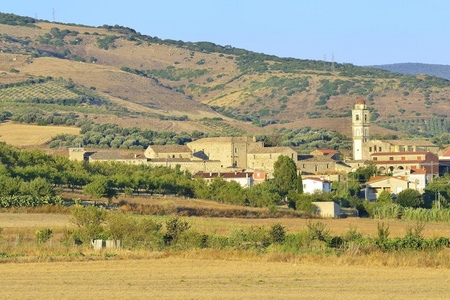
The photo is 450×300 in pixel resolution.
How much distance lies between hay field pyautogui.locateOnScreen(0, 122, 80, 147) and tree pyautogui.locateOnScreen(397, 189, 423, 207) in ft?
145

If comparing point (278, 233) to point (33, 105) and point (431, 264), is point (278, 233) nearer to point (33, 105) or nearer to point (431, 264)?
point (431, 264)

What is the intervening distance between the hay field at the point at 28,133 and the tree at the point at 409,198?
44133 mm

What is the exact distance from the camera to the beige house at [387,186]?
A: 7669 centimetres

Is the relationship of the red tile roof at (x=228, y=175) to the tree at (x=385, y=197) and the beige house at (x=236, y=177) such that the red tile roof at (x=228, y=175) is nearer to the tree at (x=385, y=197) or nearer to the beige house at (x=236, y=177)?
the beige house at (x=236, y=177)

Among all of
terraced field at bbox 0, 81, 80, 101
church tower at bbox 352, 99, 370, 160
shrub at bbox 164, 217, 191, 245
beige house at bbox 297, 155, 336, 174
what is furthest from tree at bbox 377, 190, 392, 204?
terraced field at bbox 0, 81, 80, 101

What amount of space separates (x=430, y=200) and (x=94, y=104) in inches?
3838

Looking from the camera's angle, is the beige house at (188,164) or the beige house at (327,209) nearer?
the beige house at (327,209)

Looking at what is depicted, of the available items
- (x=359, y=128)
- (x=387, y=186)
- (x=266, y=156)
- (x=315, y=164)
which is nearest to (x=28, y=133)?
(x=266, y=156)

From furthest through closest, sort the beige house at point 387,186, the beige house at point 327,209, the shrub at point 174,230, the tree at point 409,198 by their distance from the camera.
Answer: the beige house at point 387,186 < the tree at point 409,198 < the beige house at point 327,209 < the shrub at point 174,230

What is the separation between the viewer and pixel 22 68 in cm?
19000

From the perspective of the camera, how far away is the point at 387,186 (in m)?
77.4

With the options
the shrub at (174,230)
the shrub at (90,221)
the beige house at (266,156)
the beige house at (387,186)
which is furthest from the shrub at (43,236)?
the beige house at (266,156)

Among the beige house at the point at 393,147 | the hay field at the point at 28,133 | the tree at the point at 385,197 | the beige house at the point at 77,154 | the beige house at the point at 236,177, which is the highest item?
the hay field at the point at 28,133

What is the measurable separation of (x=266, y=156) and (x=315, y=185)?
50.0ft
